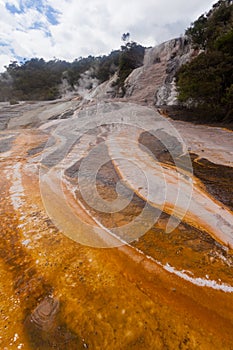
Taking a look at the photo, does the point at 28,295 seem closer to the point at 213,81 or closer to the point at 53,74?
the point at 213,81

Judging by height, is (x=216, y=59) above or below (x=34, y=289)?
above

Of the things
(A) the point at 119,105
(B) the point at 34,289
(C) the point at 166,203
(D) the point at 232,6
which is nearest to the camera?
(B) the point at 34,289

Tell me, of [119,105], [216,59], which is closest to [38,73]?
[119,105]

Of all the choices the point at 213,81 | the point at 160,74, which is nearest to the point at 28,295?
the point at 213,81

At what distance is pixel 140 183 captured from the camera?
3.33 meters

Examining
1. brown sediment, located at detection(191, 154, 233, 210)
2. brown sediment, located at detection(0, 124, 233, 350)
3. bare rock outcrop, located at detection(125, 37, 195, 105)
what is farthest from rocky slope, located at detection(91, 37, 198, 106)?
brown sediment, located at detection(0, 124, 233, 350)

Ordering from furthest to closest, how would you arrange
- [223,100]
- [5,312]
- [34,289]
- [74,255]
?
[223,100] < [74,255] < [34,289] < [5,312]

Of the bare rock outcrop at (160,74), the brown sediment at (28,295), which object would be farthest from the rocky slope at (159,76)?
the brown sediment at (28,295)

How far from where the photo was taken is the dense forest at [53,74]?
22281 mm

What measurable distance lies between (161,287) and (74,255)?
83 cm

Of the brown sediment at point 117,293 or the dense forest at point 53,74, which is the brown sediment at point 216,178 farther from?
the dense forest at point 53,74

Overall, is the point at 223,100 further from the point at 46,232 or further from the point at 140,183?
the point at 46,232

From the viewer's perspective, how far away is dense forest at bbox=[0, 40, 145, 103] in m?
22.3

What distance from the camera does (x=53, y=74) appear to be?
114 ft
